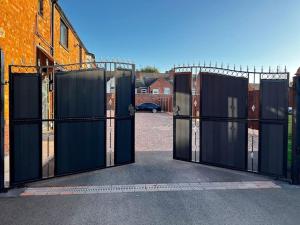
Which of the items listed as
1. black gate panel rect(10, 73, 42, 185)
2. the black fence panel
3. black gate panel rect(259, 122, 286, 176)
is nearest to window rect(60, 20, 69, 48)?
black gate panel rect(10, 73, 42, 185)

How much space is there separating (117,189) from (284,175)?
348cm

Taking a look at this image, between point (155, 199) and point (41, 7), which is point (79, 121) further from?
point (41, 7)

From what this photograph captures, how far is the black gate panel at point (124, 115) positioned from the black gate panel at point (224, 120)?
1.79 m

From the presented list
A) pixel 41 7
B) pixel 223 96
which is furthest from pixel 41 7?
pixel 223 96

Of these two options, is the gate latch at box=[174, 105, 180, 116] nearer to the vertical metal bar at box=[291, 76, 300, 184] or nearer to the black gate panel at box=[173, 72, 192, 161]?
the black gate panel at box=[173, 72, 192, 161]

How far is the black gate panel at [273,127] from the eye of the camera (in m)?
5.52

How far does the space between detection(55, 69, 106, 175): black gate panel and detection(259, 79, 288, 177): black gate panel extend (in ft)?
11.7

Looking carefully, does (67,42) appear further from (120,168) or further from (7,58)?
(120,168)

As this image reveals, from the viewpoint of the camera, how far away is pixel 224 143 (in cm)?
628

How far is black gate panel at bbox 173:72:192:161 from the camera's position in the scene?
688cm

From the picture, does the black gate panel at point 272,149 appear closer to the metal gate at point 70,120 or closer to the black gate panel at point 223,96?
the black gate panel at point 223,96

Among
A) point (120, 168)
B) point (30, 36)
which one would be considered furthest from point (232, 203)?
point (30, 36)

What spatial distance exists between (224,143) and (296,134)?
5.13 ft

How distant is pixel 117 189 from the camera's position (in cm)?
499
